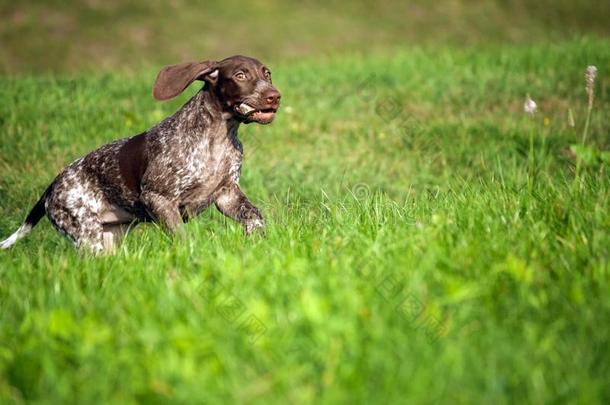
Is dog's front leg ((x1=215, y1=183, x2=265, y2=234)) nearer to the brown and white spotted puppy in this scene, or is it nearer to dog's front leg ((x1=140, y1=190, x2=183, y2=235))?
the brown and white spotted puppy

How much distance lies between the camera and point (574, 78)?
1174cm

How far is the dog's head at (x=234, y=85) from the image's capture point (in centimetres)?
558

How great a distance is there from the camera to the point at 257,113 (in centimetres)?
565

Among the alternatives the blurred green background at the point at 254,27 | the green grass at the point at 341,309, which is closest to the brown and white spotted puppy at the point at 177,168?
the green grass at the point at 341,309

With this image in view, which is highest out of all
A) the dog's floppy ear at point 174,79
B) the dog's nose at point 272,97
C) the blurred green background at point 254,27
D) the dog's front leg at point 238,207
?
the dog's floppy ear at point 174,79

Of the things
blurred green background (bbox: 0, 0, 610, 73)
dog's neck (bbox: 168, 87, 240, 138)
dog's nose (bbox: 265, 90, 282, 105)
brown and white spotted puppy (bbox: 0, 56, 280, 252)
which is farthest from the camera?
blurred green background (bbox: 0, 0, 610, 73)

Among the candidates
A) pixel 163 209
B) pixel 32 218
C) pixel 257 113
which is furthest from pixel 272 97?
pixel 32 218

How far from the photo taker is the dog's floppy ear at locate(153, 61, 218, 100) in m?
5.56

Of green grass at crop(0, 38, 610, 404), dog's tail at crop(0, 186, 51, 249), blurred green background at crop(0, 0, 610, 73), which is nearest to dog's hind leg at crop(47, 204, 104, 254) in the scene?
dog's tail at crop(0, 186, 51, 249)

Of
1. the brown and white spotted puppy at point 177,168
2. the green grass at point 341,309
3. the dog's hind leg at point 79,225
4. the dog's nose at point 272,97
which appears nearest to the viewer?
the green grass at point 341,309

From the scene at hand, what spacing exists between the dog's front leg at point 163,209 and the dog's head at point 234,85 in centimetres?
77

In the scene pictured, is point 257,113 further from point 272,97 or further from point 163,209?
point 163,209

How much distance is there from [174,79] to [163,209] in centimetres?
98

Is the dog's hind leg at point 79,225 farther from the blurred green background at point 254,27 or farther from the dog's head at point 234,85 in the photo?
the blurred green background at point 254,27
